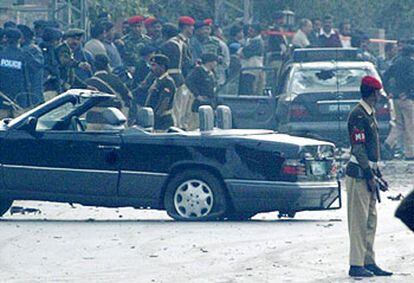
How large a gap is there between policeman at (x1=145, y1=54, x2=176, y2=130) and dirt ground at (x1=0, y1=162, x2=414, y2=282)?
273cm

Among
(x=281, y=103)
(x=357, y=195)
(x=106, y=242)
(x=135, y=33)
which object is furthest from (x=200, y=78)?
(x=357, y=195)

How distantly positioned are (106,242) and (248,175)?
207 cm

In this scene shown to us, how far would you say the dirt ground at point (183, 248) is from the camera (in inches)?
471

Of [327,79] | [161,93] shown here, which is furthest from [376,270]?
[327,79]

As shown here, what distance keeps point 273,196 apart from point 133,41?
1238 cm

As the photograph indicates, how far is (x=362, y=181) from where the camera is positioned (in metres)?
12.3

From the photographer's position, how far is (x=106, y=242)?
46.2 feet

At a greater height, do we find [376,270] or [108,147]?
[108,147]

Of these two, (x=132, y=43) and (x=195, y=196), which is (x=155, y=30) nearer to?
(x=132, y=43)

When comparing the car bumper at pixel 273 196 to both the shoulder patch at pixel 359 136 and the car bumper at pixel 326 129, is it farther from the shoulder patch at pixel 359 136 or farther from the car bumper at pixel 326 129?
the car bumper at pixel 326 129

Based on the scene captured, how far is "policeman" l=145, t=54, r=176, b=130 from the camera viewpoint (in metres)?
19.7

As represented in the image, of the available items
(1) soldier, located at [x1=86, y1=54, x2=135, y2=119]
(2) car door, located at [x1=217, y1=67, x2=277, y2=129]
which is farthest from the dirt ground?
(2) car door, located at [x1=217, y1=67, x2=277, y2=129]

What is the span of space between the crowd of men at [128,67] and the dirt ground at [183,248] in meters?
3.92

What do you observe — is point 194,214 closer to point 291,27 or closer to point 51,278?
point 51,278
